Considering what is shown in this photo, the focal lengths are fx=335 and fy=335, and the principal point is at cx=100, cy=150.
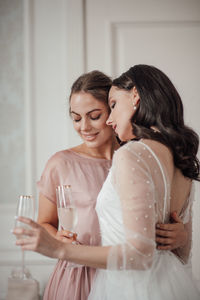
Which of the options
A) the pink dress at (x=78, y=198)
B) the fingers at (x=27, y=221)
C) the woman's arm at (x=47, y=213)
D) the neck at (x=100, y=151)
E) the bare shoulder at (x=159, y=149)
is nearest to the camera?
the fingers at (x=27, y=221)

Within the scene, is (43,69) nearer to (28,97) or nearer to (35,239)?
(28,97)

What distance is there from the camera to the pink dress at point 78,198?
5.09 feet

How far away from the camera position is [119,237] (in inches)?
48.4

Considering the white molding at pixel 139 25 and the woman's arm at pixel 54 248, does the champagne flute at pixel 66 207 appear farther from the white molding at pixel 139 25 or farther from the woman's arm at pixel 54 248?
the white molding at pixel 139 25

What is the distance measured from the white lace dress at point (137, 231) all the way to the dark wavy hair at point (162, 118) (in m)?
0.12

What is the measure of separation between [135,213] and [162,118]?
1.31 ft

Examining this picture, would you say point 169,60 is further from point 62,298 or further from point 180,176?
point 62,298

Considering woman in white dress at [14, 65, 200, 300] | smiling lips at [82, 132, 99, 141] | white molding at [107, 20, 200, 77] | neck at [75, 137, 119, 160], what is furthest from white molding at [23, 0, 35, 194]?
woman in white dress at [14, 65, 200, 300]

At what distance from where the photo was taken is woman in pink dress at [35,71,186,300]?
62.0 inches

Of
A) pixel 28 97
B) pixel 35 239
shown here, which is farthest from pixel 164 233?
pixel 28 97

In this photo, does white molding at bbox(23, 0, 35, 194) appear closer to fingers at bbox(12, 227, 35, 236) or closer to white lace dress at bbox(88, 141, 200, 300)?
white lace dress at bbox(88, 141, 200, 300)

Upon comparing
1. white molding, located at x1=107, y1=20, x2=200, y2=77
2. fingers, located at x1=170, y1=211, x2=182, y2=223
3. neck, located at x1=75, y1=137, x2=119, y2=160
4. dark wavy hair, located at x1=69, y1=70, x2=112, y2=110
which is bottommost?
fingers, located at x1=170, y1=211, x2=182, y2=223

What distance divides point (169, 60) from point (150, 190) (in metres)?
1.63

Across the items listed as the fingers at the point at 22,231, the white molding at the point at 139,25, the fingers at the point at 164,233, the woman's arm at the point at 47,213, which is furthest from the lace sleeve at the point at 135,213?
the white molding at the point at 139,25
